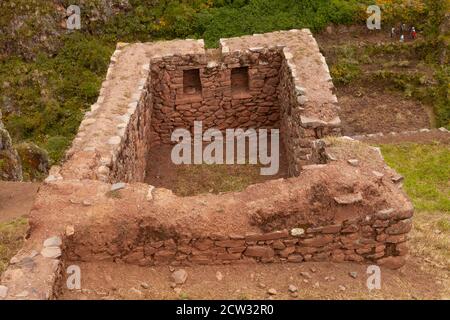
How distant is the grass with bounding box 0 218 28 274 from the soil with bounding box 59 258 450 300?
9.98ft

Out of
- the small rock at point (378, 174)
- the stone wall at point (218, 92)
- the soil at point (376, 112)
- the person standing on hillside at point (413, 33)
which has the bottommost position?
the soil at point (376, 112)

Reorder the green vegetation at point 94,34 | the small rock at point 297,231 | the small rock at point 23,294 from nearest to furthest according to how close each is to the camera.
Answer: the small rock at point 23,294 → the small rock at point 297,231 → the green vegetation at point 94,34

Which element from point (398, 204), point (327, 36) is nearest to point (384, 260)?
point (398, 204)

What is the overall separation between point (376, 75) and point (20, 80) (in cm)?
1588

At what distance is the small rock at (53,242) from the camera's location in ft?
25.6

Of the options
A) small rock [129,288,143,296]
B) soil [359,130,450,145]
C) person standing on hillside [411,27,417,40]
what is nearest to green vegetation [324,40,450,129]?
person standing on hillside [411,27,417,40]

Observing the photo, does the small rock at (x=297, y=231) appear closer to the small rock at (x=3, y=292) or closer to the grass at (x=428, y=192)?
the grass at (x=428, y=192)

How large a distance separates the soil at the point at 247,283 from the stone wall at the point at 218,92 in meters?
6.44

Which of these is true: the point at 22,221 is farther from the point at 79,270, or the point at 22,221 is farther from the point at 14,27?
the point at 14,27

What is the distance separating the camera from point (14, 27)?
89.8 ft

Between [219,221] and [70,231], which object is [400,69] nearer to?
[219,221]

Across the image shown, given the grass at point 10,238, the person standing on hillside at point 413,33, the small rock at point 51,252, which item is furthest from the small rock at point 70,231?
the person standing on hillside at point 413,33

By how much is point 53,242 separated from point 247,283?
8.81 feet

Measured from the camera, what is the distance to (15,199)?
15.3m
